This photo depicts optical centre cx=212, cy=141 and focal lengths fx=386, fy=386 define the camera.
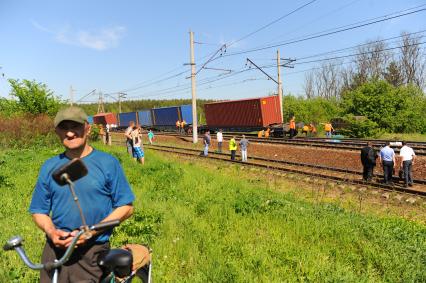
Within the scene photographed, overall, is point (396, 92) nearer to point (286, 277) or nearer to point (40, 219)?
point (286, 277)

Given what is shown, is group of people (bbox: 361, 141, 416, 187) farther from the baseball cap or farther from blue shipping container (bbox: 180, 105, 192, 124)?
blue shipping container (bbox: 180, 105, 192, 124)

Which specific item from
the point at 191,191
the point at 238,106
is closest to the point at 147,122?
the point at 238,106

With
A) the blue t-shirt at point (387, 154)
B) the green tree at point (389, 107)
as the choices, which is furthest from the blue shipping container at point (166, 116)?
the blue t-shirt at point (387, 154)

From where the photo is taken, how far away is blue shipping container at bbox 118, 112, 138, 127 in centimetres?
5810

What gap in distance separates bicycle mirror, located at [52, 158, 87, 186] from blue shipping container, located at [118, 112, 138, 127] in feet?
183

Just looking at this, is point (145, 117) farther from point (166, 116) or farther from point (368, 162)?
point (368, 162)

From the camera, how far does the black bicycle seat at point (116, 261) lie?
270cm

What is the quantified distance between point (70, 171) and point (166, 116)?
4718cm

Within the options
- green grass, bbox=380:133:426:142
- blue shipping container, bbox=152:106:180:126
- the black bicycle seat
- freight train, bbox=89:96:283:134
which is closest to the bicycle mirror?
the black bicycle seat

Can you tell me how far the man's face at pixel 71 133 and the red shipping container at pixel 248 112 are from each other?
3137 cm

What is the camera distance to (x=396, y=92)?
1398 inches

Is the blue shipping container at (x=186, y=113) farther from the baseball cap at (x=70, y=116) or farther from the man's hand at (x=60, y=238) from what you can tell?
the man's hand at (x=60, y=238)

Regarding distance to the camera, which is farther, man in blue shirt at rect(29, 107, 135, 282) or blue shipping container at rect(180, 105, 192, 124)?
blue shipping container at rect(180, 105, 192, 124)

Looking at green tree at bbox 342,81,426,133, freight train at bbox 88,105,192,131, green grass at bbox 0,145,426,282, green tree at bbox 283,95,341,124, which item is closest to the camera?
green grass at bbox 0,145,426,282
